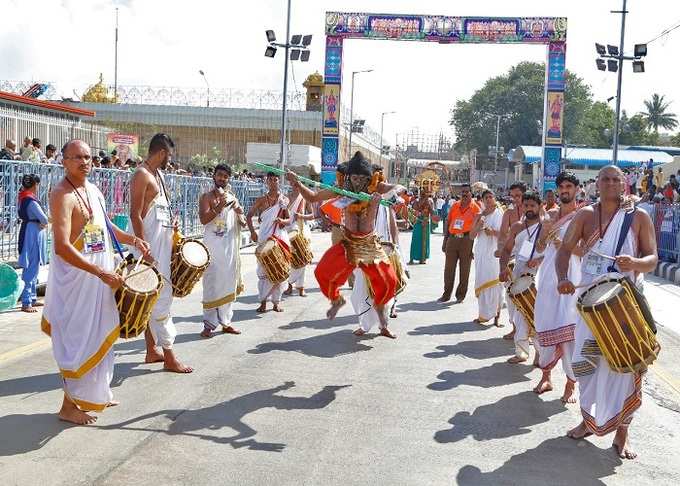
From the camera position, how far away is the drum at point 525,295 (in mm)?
7722

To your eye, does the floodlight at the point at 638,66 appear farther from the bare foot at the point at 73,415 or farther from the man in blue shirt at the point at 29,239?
the bare foot at the point at 73,415

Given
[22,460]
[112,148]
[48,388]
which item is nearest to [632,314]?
[22,460]

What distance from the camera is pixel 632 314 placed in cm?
521

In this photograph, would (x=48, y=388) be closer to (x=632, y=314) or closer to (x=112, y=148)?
(x=632, y=314)

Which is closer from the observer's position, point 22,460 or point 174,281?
point 22,460

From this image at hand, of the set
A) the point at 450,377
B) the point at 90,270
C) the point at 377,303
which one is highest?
the point at 90,270

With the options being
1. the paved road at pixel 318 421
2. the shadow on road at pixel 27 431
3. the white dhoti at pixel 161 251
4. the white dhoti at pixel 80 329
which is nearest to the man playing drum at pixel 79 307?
the white dhoti at pixel 80 329

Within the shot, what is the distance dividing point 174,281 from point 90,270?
206 cm

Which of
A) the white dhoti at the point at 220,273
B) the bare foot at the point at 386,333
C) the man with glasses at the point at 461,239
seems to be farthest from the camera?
the man with glasses at the point at 461,239

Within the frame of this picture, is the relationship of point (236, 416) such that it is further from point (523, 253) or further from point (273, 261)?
point (273, 261)

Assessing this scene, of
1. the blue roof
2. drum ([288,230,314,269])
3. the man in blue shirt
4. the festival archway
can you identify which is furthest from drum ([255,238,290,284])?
the blue roof

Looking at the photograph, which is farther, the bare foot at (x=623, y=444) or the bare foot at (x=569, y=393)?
the bare foot at (x=569, y=393)

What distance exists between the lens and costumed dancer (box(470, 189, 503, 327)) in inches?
429

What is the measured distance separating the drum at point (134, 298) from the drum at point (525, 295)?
3667mm
